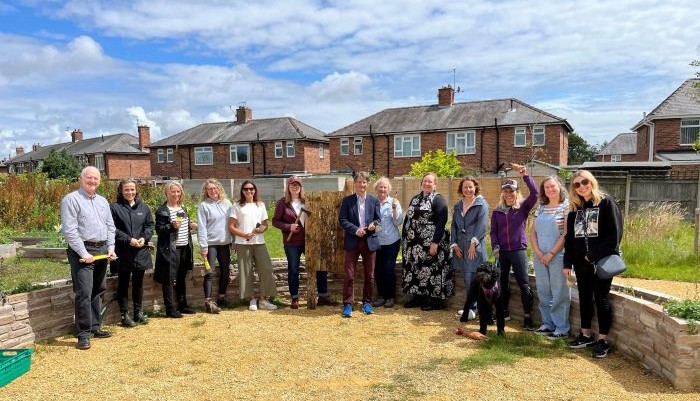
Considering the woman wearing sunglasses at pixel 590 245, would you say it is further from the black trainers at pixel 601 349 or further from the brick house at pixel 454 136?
the brick house at pixel 454 136

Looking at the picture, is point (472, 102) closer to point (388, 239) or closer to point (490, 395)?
point (388, 239)

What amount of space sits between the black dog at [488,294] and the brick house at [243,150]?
2948 cm

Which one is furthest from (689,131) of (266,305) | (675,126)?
(266,305)

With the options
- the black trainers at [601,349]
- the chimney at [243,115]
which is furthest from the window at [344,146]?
the black trainers at [601,349]

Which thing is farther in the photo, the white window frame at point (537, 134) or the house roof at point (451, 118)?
the house roof at point (451, 118)

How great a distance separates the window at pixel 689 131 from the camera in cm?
2542

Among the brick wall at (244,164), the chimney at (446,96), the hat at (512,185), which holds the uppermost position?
the chimney at (446,96)

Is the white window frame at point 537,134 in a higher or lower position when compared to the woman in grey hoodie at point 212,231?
higher

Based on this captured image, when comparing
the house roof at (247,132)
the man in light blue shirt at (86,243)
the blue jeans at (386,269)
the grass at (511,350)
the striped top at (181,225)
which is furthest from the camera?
the house roof at (247,132)

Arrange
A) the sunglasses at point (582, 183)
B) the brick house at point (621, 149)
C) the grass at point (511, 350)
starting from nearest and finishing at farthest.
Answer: the grass at point (511, 350) → the sunglasses at point (582, 183) → the brick house at point (621, 149)

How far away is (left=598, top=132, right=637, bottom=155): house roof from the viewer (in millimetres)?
52250

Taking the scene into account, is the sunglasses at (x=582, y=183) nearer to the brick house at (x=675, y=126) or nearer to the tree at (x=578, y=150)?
the brick house at (x=675, y=126)

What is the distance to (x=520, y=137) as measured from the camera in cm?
2772

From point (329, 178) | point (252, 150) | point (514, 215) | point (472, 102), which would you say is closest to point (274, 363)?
point (514, 215)
